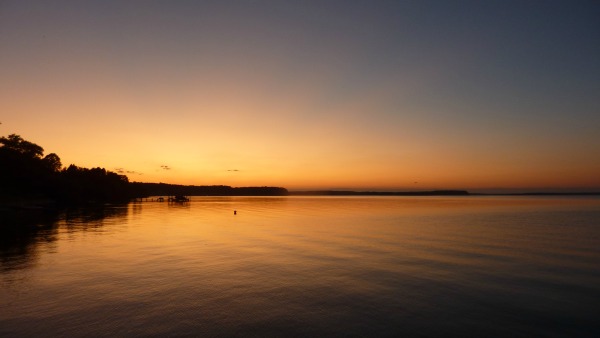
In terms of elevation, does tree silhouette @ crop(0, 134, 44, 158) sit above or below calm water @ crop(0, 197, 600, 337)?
above

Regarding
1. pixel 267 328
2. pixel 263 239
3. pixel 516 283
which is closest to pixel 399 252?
pixel 516 283

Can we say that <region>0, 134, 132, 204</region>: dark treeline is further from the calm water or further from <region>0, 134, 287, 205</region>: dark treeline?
the calm water

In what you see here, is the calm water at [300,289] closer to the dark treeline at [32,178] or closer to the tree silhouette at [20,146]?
the dark treeline at [32,178]

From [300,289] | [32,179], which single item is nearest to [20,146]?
[32,179]

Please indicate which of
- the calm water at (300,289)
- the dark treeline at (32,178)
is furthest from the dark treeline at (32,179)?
the calm water at (300,289)

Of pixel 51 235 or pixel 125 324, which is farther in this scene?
pixel 51 235

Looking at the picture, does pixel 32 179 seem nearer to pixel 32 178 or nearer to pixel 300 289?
pixel 32 178

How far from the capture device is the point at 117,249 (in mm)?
38656

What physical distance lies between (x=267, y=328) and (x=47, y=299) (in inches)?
568

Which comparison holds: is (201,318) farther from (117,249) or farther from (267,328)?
(117,249)

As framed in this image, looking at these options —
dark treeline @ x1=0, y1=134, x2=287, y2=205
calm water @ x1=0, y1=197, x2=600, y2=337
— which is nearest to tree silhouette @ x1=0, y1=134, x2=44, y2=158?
dark treeline @ x1=0, y1=134, x2=287, y2=205

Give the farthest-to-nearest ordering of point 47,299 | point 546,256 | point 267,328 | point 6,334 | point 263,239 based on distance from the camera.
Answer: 1. point 263,239
2. point 546,256
3. point 47,299
4. point 267,328
5. point 6,334

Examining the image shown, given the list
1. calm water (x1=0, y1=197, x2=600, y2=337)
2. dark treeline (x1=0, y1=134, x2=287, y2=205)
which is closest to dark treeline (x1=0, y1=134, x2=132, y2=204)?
dark treeline (x1=0, y1=134, x2=287, y2=205)

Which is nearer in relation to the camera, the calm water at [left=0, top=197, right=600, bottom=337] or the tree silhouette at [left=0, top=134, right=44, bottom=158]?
the calm water at [left=0, top=197, right=600, bottom=337]
